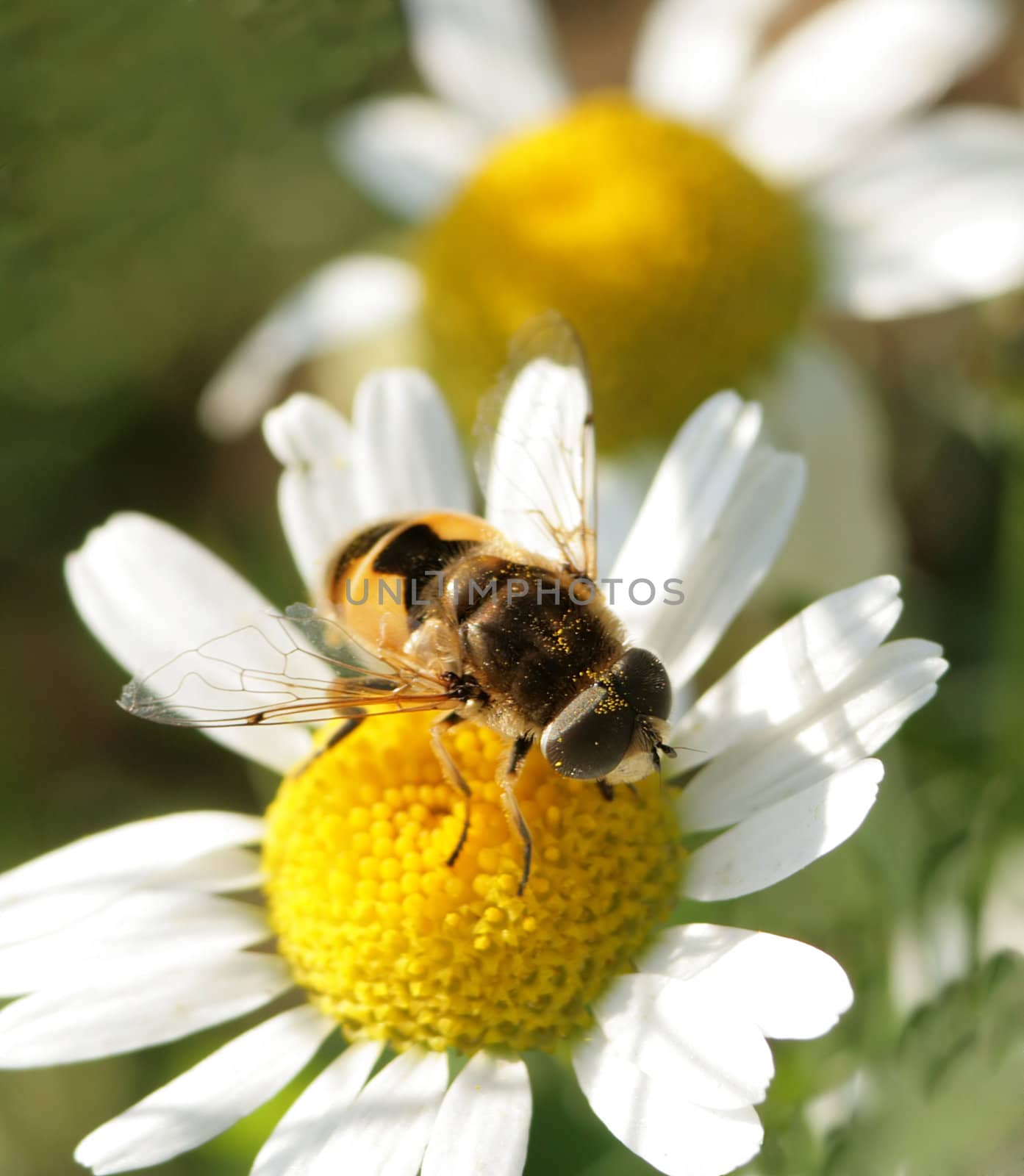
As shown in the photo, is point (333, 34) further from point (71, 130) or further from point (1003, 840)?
point (1003, 840)

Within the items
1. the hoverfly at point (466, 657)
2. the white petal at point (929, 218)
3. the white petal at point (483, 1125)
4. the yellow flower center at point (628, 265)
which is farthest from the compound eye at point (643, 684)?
the white petal at point (929, 218)

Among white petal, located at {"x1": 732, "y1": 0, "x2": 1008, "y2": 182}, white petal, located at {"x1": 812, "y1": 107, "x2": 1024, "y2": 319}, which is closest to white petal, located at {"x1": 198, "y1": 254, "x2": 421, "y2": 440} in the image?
white petal, located at {"x1": 732, "y1": 0, "x2": 1008, "y2": 182}

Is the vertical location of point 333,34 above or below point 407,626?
above

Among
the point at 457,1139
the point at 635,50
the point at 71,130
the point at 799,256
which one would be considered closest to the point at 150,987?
the point at 457,1139

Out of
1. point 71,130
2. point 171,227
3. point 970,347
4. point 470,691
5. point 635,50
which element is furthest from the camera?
point 635,50

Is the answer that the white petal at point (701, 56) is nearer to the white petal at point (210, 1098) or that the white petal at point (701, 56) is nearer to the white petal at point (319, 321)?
the white petal at point (319, 321)
